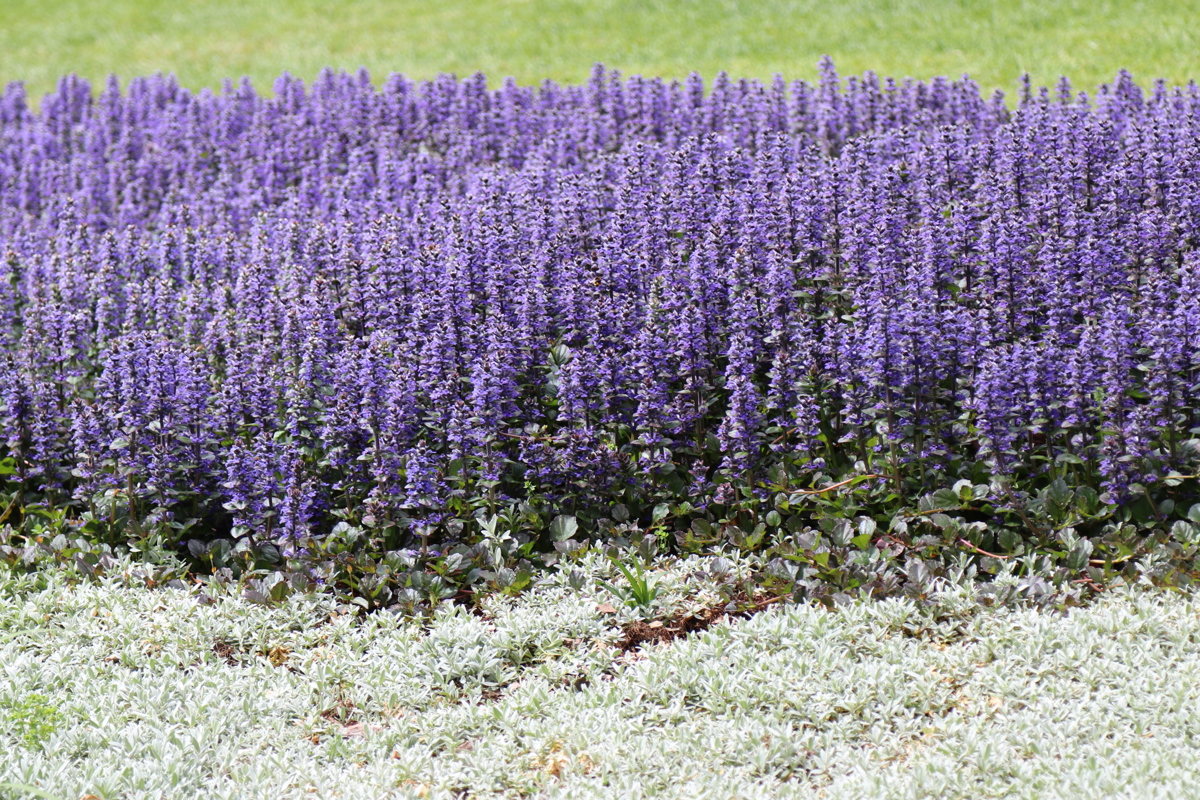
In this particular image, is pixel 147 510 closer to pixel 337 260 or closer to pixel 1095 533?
pixel 337 260


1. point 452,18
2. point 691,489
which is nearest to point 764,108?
point 691,489

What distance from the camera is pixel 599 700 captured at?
17.6 feet

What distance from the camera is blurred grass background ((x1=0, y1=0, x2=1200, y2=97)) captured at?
15211 millimetres

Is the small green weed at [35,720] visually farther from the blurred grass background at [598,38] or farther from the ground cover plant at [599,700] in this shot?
the blurred grass background at [598,38]

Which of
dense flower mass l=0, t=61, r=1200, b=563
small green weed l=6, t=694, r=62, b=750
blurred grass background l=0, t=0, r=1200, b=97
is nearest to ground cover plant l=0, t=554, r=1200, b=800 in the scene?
small green weed l=6, t=694, r=62, b=750

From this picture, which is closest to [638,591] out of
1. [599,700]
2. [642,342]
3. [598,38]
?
[599,700]

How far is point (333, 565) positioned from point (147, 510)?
1513 millimetres

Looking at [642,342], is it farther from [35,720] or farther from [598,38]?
[598,38]

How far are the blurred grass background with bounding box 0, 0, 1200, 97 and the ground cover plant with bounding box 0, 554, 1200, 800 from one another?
10489mm

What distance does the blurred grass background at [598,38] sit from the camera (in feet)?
49.9

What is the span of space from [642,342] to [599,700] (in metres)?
2.28

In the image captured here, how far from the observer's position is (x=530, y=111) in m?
12.3

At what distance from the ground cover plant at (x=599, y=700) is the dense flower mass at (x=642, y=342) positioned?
0.83m

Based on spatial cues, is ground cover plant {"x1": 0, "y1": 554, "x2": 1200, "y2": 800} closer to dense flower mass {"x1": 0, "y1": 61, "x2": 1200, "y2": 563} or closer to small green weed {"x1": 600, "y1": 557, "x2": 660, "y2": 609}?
small green weed {"x1": 600, "y1": 557, "x2": 660, "y2": 609}
